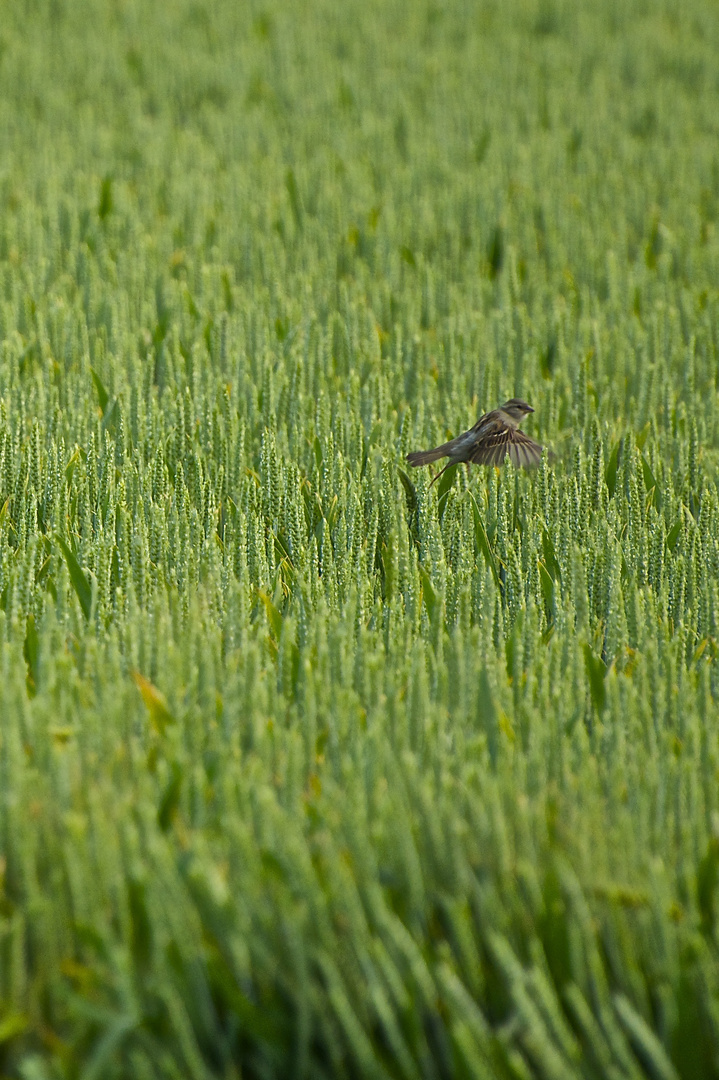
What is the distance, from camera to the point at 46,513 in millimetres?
2271

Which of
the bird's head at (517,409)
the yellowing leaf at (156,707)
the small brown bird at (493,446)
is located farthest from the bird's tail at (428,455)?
the yellowing leaf at (156,707)

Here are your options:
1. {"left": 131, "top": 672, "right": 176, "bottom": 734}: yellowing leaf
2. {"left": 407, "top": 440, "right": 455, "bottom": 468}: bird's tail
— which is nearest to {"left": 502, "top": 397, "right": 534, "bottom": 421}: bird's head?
{"left": 407, "top": 440, "right": 455, "bottom": 468}: bird's tail

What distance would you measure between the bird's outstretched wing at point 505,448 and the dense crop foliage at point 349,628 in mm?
86

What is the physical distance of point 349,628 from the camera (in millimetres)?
1789

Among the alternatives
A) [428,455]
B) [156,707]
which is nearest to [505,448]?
[428,455]

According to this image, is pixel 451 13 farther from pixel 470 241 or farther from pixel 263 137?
pixel 470 241

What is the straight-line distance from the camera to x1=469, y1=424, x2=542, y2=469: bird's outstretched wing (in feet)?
7.76

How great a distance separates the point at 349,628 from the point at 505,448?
2.43 ft

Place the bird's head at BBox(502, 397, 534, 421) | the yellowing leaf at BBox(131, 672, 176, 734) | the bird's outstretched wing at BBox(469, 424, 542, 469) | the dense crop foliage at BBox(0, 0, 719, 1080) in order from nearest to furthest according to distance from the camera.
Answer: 1. the dense crop foliage at BBox(0, 0, 719, 1080)
2. the yellowing leaf at BBox(131, 672, 176, 734)
3. the bird's outstretched wing at BBox(469, 424, 542, 469)
4. the bird's head at BBox(502, 397, 534, 421)

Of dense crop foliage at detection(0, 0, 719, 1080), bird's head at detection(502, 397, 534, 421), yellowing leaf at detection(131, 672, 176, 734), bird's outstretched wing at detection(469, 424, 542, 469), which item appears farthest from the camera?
bird's head at detection(502, 397, 534, 421)

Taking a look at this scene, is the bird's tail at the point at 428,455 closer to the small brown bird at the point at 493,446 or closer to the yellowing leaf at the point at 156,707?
the small brown bird at the point at 493,446

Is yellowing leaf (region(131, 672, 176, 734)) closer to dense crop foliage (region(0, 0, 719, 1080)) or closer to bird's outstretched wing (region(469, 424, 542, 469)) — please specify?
dense crop foliage (region(0, 0, 719, 1080))

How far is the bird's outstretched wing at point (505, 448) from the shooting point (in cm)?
237

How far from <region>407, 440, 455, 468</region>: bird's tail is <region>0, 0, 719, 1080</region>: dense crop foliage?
0.04 meters
